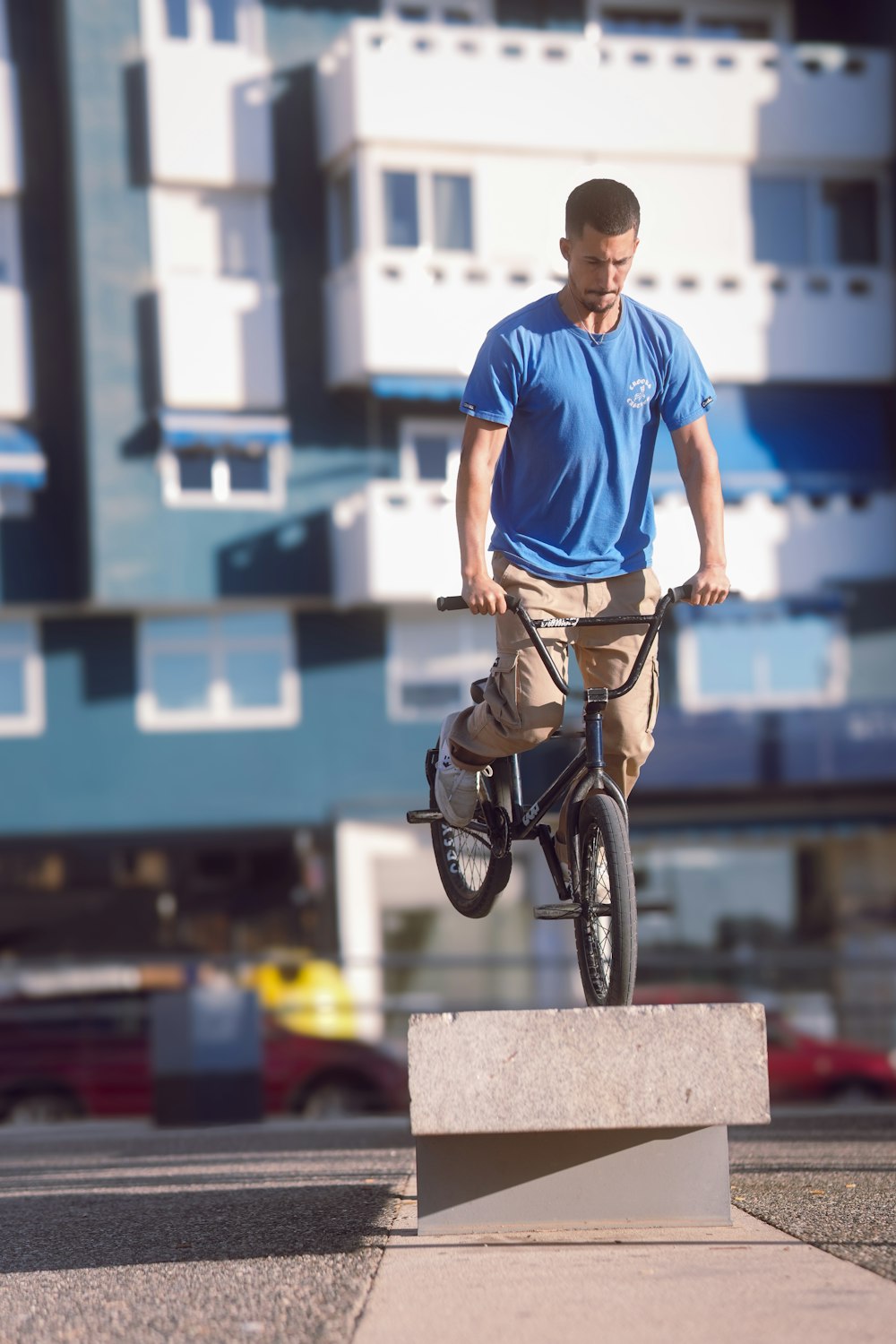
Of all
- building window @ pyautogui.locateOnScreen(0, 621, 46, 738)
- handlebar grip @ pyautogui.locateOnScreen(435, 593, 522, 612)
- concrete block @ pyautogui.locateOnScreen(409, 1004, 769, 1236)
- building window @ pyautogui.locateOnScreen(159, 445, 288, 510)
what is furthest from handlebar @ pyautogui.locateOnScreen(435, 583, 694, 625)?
building window @ pyautogui.locateOnScreen(0, 621, 46, 738)

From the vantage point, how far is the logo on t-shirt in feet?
19.4

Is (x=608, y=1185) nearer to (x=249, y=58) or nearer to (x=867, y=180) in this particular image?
(x=249, y=58)

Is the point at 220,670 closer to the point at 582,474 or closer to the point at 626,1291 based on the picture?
the point at 582,474

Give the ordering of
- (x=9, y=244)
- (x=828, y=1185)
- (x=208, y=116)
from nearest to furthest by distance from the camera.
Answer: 1. (x=828, y=1185)
2. (x=208, y=116)
3. (x=9, y=244)

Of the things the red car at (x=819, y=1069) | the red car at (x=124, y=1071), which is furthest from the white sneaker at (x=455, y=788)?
the red car at (x=819, y=1069)

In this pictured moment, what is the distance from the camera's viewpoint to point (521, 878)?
2767 centimetres

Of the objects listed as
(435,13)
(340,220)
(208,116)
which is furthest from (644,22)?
(208,116)

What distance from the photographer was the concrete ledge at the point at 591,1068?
5156mm

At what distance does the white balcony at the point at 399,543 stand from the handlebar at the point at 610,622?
69.1ft

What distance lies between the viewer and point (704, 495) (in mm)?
6098

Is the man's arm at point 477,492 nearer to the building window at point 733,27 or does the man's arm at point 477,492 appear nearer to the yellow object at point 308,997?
the yellow object at point 308,997

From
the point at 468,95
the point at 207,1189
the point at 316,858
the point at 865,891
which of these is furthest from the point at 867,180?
the point at 207,1189

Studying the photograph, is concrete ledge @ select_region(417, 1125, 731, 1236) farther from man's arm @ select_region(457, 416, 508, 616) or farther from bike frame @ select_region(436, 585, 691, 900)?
man's arm @ select_region(457, 416, 508, 616)

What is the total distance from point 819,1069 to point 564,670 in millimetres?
14890
